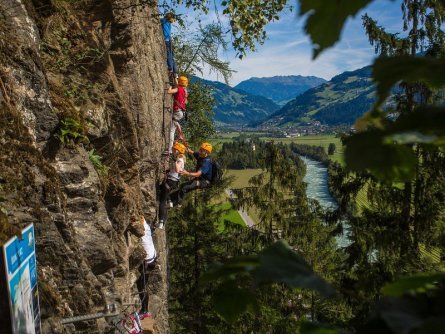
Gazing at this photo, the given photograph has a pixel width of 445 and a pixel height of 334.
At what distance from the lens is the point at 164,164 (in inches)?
465

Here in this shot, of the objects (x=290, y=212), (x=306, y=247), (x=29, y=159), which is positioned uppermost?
(x=29, y=159)

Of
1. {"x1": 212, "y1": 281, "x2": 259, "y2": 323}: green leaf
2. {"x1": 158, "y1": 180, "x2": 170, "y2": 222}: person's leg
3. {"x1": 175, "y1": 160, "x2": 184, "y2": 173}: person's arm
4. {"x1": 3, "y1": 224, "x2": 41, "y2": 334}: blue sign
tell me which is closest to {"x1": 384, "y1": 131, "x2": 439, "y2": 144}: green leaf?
{"x1": 212, "y1": 281, "x2": 259, "y2": 323}: green leaf

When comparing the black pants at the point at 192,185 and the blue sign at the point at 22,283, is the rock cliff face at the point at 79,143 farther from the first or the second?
the black pants at the point at 192,185

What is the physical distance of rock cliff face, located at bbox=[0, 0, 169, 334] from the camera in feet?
13.4

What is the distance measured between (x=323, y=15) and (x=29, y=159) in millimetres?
4128

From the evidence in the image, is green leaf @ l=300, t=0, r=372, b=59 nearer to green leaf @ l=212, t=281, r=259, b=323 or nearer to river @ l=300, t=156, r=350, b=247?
green leaf @ l=212, t=281, r=259, b=323

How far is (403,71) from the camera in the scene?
560 millimetres

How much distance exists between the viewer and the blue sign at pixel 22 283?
207 cm

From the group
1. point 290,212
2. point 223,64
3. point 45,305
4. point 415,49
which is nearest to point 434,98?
point 415,49

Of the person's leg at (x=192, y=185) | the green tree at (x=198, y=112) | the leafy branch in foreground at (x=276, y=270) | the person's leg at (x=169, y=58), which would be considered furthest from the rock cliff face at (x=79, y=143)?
the green tree at (x=198, y=112)

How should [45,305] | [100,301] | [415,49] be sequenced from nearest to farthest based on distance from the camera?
1. [45,305]
2. [100,301]
3. [415,49]

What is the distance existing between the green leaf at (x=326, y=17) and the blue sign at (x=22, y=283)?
1929 millimetres

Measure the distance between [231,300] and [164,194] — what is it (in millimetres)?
10778

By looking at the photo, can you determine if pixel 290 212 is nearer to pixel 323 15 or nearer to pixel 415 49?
pixel 415 49
